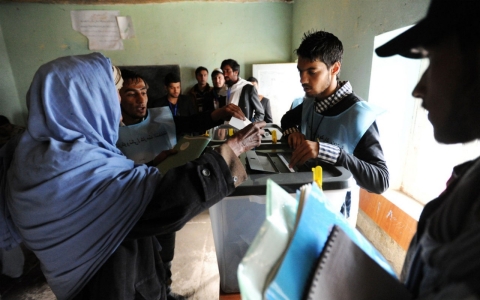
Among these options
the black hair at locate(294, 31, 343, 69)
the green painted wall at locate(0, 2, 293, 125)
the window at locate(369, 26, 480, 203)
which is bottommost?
the window at locate(369, 26, 480, 203)

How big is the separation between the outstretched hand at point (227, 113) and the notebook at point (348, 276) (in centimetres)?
99

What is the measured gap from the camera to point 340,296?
0.27 m

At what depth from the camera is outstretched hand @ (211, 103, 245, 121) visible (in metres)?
1.26

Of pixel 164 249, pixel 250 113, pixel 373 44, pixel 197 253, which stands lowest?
pixel 197 253

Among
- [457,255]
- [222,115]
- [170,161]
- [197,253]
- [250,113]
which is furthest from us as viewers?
[250,113]

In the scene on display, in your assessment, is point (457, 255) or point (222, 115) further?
point (222, 115)

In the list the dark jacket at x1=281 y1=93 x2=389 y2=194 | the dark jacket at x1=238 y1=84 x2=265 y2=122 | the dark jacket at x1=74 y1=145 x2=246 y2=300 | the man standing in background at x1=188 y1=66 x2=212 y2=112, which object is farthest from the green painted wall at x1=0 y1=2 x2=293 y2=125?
the dark jacket at x1=74 y1=145 x2=246 y2=300

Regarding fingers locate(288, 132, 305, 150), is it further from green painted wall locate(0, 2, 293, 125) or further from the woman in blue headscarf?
green painted wall locate(0, 2, 293, 125)

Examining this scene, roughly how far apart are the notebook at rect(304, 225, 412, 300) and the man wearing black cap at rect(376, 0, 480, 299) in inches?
1.3

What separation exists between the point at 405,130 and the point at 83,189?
1.69 metres

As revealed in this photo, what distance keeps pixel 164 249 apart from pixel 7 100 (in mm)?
3741

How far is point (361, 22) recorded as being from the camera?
1.66 meters

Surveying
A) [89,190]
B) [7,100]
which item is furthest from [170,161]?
[7,100]

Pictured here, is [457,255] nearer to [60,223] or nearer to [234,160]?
[234,160]
